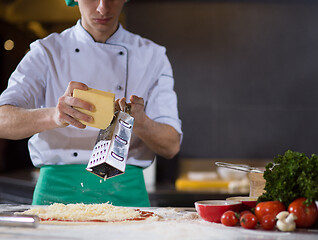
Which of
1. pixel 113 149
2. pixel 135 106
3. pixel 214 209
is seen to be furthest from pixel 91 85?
pixel 214 209

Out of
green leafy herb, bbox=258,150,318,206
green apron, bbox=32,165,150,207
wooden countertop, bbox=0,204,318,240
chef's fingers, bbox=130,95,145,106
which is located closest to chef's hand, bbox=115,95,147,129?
chef's fingers, bbox=130,95,145,106

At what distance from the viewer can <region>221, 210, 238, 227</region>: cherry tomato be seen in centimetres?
127

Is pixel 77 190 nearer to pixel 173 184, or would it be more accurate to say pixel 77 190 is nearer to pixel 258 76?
pixel 173 184

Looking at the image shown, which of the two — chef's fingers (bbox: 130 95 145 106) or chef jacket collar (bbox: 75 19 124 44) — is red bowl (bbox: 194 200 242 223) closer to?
chef's fingers (bbox: 130 95 145 106)

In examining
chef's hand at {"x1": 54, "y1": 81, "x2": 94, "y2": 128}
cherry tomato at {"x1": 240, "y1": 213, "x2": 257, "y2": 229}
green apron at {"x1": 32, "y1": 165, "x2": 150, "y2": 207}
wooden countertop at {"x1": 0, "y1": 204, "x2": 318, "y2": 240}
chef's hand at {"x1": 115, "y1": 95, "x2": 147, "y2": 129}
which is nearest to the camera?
wooden countertop at {"x1": 0, "y1": 204, "x2": 318, "y2": 240}

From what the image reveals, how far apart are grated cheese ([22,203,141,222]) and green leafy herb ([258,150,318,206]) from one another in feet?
1.36

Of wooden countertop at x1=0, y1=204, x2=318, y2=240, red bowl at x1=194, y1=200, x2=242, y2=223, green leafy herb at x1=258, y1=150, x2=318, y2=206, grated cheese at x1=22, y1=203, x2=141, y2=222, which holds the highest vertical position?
green leafy herb at x1=258, y1=150, x2=318, y2=206

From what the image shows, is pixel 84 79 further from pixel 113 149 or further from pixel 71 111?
pixel 113 149

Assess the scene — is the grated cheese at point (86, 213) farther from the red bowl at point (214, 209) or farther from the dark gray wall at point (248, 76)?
the dark gray wall at point (248, 76)

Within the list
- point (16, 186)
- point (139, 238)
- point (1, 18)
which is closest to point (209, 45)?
point (16, 186)

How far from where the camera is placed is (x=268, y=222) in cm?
124

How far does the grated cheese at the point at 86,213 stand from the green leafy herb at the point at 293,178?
1.36 ft

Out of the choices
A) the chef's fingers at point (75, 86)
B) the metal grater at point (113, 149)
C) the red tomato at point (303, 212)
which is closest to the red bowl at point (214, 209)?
the red tomato at point (303, 212)

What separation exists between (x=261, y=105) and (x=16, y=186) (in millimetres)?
2040
